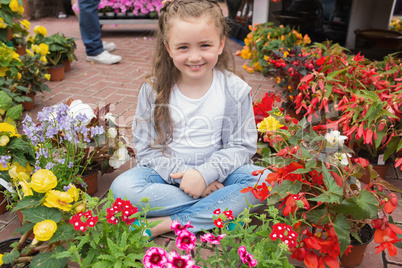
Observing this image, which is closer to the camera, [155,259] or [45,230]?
[155,259]

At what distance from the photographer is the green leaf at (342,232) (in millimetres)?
1303

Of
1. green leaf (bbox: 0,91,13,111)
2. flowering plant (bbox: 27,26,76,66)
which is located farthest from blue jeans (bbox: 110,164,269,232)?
flowering plant (bbox: 27,26,76,66)

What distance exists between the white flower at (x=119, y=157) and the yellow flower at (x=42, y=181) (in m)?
0.61

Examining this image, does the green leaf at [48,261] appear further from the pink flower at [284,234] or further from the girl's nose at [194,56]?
the girl's nose at [194,56]

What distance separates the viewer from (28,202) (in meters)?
1.40

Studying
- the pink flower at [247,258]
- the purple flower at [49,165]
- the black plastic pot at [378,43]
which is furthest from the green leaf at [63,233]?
the black plastic pot at [378,43]

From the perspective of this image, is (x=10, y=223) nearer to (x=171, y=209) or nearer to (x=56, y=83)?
(x=171, y=209)

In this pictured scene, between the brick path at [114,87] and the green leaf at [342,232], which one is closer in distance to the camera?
the green leaf at [342,232]

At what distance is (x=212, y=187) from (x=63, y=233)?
790 millimetres

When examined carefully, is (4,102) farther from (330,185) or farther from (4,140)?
(330,185)

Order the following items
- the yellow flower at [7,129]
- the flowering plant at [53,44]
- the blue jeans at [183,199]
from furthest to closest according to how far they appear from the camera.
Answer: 1. the flowering plant at [53,44]
2. the blue jeans at [183,199]
3. the yellow flower at [7,129]

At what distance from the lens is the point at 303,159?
140 cm

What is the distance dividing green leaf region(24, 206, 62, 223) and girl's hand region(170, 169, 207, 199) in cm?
62

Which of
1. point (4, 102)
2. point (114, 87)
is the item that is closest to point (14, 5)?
point (4, 102)
